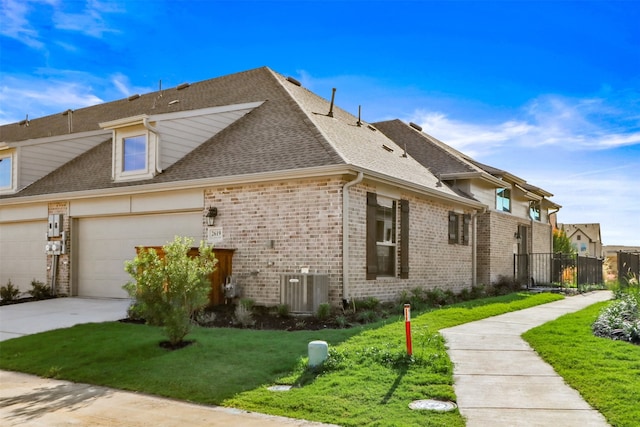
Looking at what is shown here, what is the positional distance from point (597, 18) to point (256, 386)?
31.7 feet

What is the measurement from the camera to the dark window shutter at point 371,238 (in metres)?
13.1

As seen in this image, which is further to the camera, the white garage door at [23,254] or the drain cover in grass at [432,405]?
the white garage door at [23,254]

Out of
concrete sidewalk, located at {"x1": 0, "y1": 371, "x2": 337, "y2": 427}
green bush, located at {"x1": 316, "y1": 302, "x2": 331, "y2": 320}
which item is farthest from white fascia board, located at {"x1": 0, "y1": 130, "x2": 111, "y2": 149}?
concrete sidewalk, located at {"x1": 0, "y1": 371, "x2": 337, "y2": 427}

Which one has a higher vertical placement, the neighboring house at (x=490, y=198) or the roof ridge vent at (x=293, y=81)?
the roof ridge vent at (x=293, y=81)

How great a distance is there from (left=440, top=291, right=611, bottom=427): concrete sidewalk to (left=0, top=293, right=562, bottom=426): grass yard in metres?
0.24

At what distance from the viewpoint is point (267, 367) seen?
7602 mm

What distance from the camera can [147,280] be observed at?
8.96 meters

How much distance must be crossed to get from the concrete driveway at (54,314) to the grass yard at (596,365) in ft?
28.8

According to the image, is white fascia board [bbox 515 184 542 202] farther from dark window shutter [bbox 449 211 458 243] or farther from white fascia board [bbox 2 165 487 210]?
dark window shutter [bbox 449 211 458 243]

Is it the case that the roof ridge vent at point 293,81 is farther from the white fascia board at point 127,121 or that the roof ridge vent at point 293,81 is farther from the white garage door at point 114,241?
the white garage door at point 114,241

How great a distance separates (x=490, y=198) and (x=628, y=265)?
511 cm

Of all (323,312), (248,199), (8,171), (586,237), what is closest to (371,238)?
(323,312)

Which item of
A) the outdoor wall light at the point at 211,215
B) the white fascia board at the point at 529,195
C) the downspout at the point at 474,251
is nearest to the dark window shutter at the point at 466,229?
the downspout at the point at 474,251

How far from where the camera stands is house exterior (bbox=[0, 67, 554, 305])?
1266 centimetres
